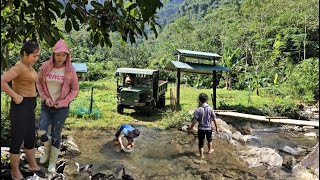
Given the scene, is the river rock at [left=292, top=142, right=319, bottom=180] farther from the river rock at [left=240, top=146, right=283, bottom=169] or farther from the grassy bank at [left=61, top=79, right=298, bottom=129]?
the grassy bank at [left=61, top=79, right=298, bottom=129]

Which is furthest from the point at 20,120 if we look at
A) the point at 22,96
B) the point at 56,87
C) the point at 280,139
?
the point at 280,139

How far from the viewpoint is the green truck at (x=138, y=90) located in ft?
39.4

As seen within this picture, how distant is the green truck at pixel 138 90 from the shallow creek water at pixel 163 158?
187cm

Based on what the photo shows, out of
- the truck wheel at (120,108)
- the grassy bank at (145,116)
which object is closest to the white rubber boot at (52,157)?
the grassy bank at (145,116)

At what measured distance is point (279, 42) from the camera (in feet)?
72.5

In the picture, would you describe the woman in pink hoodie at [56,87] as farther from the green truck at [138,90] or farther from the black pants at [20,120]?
the green truck at [138,90]

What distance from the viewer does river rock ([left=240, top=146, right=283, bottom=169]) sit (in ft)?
24.3

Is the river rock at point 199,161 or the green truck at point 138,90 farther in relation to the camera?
the green truck at point 138,90

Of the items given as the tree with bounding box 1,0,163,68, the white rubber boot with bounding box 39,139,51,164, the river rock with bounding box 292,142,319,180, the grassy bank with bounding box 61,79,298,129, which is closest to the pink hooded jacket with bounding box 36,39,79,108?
the tree with bounding box 1,0,163,68

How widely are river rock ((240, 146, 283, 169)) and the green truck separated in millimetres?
4726

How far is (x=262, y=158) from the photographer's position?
765 centimetres

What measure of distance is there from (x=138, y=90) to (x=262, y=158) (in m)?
5.41

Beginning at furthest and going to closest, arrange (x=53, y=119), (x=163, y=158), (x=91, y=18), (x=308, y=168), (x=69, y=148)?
(x=163, y=158)
(x=69, y=148)
(x=308, y=168)
(x=53, y=119)
(x=91, y=18)

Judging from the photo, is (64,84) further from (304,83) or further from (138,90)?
(304,83)
